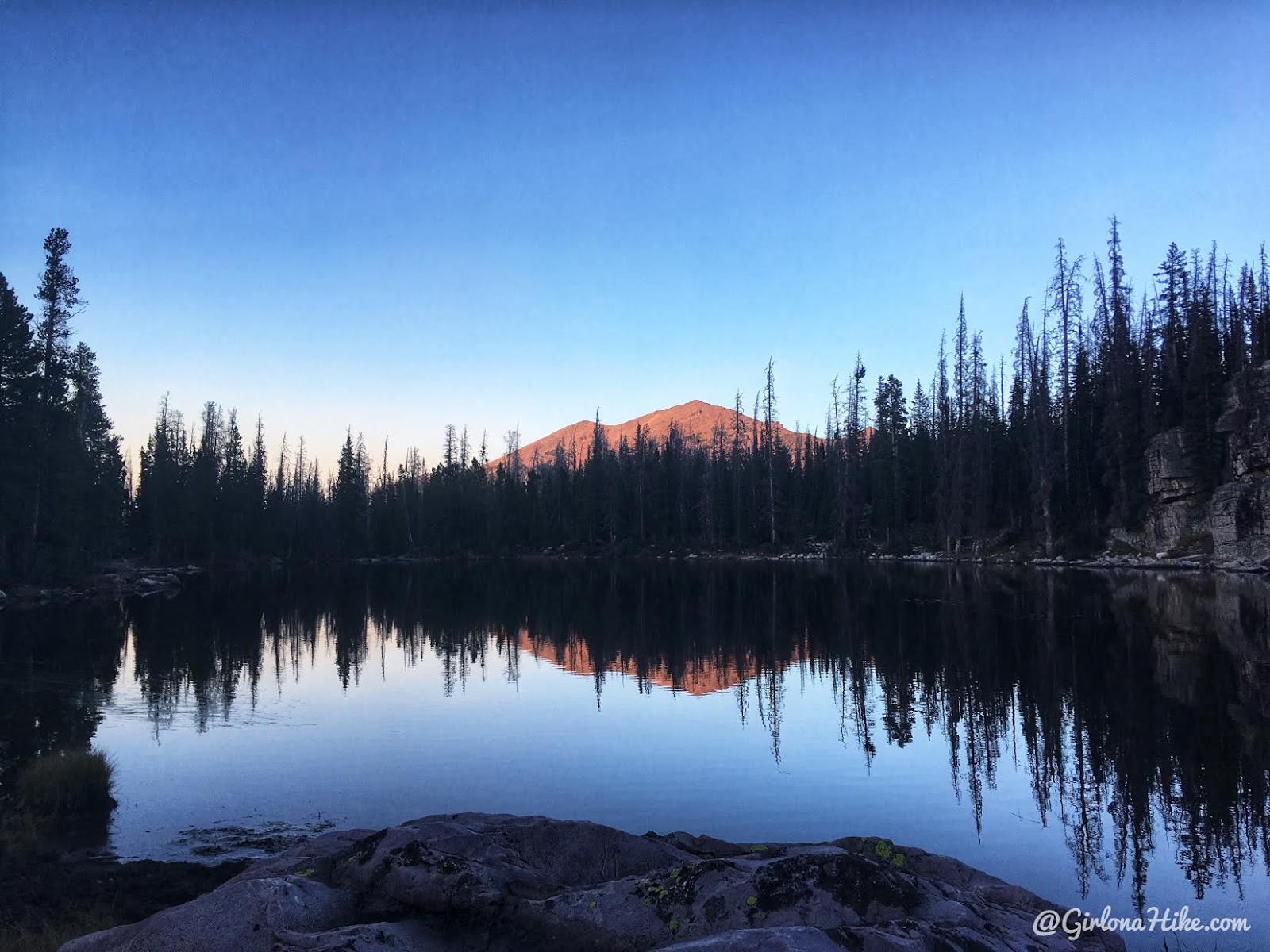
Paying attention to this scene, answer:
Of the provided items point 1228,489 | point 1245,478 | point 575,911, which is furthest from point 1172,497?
point 575,911

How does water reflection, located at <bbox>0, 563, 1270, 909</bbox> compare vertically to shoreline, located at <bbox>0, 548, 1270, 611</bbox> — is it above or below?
below

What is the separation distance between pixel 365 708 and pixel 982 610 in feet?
82.4

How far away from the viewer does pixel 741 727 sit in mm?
16125

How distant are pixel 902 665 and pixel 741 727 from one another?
303 inches

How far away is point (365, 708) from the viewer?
19000mm

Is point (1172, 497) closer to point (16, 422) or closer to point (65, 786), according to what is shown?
point (65, 786)

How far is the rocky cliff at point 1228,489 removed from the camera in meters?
44.9

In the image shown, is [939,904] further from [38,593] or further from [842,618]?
[38,593]

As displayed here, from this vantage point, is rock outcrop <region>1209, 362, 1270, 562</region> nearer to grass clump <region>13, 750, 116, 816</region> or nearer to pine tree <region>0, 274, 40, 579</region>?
grass clump <region>13, 750, 116, 816</region>

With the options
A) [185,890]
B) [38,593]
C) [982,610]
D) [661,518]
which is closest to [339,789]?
[185,890]

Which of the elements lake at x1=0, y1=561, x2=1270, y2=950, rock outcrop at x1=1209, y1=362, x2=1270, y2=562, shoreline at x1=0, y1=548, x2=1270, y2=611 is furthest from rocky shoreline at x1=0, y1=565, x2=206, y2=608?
rock outcrop at x1=1209, y1=362, x2=1270, y2=562

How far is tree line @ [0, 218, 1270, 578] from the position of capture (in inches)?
1842

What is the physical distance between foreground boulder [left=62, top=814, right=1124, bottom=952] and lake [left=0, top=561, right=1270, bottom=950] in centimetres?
404

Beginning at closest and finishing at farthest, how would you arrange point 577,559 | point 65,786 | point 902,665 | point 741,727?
point 65,786 < point 741,727 < point 902,665 < point 577,559
